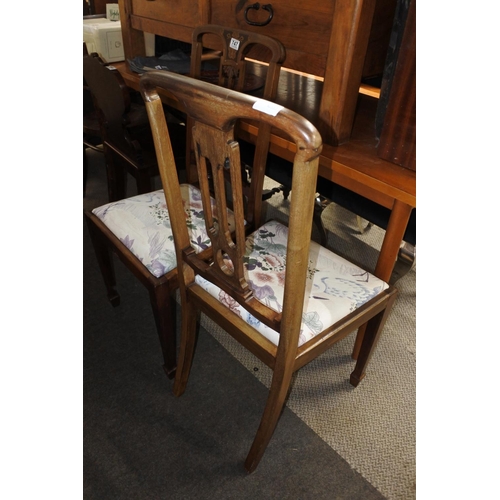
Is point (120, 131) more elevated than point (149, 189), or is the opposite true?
point (120, 131)

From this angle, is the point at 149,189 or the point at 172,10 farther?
the point at 149,189

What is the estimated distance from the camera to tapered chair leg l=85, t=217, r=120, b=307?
4.55 feet

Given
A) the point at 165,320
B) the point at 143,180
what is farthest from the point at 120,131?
the point at 165,320

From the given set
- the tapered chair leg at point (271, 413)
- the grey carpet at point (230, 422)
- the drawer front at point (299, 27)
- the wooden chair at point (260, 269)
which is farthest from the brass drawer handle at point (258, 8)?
the grey carpet at point (230, 422)

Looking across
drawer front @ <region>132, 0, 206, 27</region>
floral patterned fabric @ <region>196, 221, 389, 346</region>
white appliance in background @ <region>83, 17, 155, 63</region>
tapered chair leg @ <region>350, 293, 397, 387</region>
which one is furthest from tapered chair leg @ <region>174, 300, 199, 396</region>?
white appliance in background @ <region>83, 17, 155, 63</region>

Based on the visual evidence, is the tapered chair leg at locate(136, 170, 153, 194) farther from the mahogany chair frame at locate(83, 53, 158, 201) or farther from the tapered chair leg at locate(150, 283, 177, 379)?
the tapered chair leg at locate(150, 283, 177, 379)

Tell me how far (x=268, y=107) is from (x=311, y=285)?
21.5 inches

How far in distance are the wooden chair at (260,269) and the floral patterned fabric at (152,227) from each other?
111mm

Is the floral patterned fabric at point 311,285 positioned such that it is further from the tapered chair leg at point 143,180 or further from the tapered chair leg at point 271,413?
the tapered chair leg at point 143,180

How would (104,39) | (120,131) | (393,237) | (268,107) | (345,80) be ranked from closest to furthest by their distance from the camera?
1. (268,107)
2. (345,80)
3. (393,237)
4. (120,131)
5. (104,39)

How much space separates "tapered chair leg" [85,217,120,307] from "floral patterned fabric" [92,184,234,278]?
0.28ft

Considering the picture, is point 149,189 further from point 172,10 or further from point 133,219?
point 172,10

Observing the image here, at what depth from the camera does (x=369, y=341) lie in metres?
1.24

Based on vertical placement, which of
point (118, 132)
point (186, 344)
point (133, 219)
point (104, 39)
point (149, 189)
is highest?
point (104, 39)
